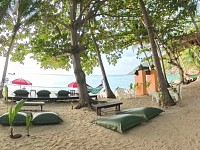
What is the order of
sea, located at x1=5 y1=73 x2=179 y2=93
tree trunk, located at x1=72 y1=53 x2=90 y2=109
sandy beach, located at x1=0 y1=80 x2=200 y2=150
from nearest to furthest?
sandy beach, located at x1=0 y1=80 x2=200 y2=150 < tree trunk, located at x1=72 y1=53 x2=90 y2=109 < sea, located at x1=5 y1=73 x2=179 y2=93

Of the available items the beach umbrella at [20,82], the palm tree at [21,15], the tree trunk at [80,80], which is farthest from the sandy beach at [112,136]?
the beach umbrella at [20,82]

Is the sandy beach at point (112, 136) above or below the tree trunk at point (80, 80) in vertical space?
below

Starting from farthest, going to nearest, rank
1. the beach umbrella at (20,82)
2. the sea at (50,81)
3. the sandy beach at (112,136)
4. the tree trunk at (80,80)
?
the sea at (50,81) → the beach umbrella at (20,82) → the tree trunk at (80,80) → the sandy beach at (112,136)

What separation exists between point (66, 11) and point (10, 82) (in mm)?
7370

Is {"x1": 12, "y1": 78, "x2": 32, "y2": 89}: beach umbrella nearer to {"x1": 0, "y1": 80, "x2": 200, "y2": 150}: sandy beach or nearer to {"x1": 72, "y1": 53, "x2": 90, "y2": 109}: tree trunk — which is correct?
{"x1": 72, "y1": 53, "x2": 90, "y2": 109}: tree trunk

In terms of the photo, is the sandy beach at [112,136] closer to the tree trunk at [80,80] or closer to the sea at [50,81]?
the tree trunk at [80,80]

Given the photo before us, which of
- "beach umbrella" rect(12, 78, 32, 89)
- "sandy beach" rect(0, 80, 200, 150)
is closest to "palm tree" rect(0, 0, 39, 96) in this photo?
"beach umbrella" rect(12, 78, 32, 89)

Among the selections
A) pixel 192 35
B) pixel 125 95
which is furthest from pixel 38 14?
pixel 192 35

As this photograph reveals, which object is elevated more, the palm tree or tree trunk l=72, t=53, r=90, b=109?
the palm tree

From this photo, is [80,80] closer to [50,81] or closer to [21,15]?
[21,15]

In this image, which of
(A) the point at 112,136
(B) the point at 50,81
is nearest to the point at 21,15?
(B) the point at 50,81

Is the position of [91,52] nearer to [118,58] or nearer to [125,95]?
[118,58]

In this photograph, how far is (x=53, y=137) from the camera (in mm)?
7402

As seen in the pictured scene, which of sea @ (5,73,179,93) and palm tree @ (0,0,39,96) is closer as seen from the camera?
palm tree @ (0,0,39,96)
